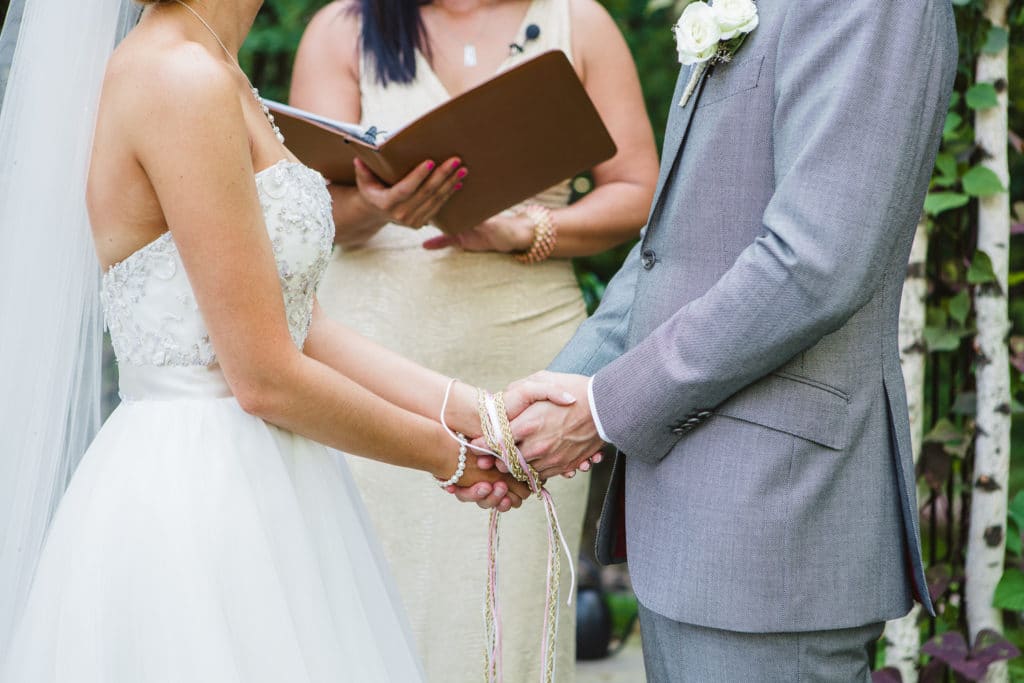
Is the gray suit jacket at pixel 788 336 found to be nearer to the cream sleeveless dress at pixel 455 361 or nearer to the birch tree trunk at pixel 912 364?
the cream sleeveless dress at pixel 455 361

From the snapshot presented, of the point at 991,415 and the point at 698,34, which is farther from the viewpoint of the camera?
the point at 991,415

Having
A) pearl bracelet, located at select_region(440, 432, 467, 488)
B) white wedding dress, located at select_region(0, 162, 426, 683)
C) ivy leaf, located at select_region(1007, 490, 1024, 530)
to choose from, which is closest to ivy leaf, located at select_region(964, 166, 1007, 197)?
ivy leaf, located at select_region(1007, 490, 1024, 530)

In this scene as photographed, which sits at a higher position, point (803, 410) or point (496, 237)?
point (803, 410)

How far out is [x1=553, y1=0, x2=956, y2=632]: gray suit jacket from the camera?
163 centimetres

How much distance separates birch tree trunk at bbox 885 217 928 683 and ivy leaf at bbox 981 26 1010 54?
1.55ft

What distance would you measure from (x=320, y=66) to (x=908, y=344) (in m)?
1.67

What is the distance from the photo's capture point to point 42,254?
78.0 inches

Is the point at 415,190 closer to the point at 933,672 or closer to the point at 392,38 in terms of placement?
the point at 392,38

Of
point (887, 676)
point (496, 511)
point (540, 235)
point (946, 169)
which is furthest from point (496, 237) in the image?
point (887, 676)

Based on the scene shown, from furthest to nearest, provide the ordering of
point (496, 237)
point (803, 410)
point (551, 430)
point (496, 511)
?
1. point (496, 237)
2. point (496, 511)
3. point (551, 430)
4. point (803, 410)

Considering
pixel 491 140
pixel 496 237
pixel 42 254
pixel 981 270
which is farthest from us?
pixel 981 270

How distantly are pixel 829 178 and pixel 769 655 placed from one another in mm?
730

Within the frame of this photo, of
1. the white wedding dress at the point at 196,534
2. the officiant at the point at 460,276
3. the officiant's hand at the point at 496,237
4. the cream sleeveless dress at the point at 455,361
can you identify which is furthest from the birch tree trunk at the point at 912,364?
the white wedding dress at the point at 196,534

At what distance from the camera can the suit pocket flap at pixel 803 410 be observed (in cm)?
173
